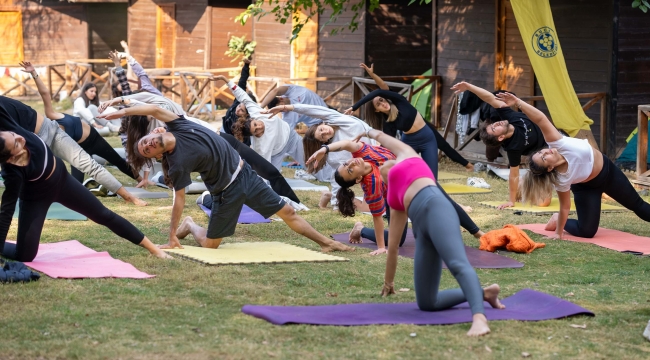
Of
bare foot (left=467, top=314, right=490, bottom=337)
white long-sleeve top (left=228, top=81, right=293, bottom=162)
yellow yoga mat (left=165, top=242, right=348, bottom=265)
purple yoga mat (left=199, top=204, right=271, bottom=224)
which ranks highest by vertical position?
white long-sleeve top (left=228, top=81, right=293, bottom=162)

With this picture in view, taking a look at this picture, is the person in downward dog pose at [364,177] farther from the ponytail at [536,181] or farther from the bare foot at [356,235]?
the ponytail at [536,181]

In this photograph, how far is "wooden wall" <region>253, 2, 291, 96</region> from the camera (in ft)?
60.6

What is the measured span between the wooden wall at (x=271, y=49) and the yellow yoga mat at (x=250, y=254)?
11.4 metres

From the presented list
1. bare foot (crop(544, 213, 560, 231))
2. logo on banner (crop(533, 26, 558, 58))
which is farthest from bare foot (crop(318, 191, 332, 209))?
logo on banner (crop(533, 26, 558, 58))

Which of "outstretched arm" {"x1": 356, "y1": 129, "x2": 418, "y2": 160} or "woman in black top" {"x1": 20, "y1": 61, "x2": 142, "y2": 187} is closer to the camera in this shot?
"outstretched arm" {"x1": 356, "y1": 129, "x2": 418, "y2": 160}

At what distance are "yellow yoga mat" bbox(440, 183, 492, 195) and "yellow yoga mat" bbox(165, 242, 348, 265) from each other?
3812 millimetres

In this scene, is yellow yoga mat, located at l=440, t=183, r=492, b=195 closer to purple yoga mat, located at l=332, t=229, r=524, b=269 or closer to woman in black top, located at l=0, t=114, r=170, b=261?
purple yoga mat, located at l=332, t=229, r=524, b=269

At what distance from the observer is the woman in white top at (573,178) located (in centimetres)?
725

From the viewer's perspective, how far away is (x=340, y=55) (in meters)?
17.0

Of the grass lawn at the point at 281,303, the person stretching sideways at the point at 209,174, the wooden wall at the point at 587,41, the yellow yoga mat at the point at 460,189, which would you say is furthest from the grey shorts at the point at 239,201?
A: the wooden wall at the point at 587,41

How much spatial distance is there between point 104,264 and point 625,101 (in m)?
7.98

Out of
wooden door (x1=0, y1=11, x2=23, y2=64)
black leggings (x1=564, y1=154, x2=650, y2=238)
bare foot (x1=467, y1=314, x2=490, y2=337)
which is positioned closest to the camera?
bare foot (x1=467, y1=314, x2=490, y2=337)

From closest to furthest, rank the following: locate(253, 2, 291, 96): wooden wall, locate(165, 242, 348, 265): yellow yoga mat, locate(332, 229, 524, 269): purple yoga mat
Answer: locate(165, 242, 348, 265): yellow yoga mat, locate(332, 229, 524, 269): purple yoga mat, locate(253, 2, 291, 96): wooden wall

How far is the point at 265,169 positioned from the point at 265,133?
1.96 feet
